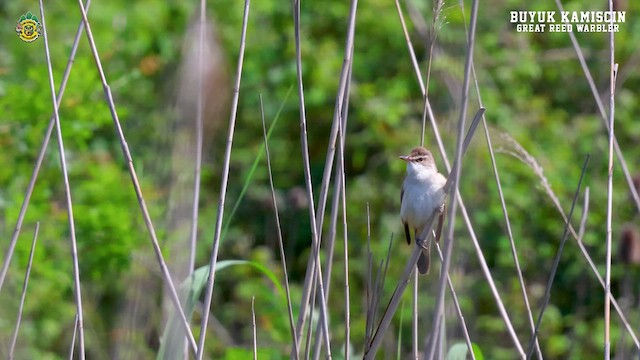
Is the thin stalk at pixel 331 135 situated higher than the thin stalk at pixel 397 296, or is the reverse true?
the thin stalk at pixel 331 135

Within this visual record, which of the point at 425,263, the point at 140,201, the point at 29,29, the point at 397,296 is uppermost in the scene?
the point at 29,29

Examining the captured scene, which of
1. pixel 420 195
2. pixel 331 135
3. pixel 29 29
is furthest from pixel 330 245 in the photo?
pixel 29 29

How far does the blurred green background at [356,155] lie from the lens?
15.4 ft

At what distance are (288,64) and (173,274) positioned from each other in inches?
132

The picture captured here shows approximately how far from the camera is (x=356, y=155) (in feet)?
18.1

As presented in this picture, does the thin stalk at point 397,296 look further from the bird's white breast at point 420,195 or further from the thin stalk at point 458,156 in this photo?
the bird's white breast at point 420,195

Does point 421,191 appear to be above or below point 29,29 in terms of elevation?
below

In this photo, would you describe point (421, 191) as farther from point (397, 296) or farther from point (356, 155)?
point (356, 155)

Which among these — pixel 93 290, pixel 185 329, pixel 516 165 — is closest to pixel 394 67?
pixel 516 165

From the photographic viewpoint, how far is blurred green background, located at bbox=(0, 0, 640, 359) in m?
4.70

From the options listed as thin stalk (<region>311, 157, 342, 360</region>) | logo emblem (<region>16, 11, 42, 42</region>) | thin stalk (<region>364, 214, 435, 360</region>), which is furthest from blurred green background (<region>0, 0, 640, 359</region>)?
thin stalk (<region>364, 214, 435, 360</region>)

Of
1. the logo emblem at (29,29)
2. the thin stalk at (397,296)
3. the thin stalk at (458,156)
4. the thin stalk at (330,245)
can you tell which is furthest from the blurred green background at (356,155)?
the thin stalk at (458,156)

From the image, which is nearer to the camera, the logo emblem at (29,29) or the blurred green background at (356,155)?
the logo emblem at (29,29)

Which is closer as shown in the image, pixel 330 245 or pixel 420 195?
pixel 330 245
